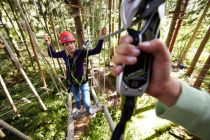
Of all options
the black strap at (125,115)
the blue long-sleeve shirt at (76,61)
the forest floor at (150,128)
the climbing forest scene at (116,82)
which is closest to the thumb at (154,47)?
the climbing forest scene at (116,82)

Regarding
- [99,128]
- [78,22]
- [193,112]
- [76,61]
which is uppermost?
[193,112]

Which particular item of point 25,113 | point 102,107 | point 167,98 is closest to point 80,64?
point 102,107

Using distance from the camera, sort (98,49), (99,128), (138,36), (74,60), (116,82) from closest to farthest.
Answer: (138,36)
(116,82)
(98,49)
(74,60)
(99,128)

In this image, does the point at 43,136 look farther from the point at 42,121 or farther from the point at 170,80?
the point at 170,80

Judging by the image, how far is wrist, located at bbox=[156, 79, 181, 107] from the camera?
799 mm

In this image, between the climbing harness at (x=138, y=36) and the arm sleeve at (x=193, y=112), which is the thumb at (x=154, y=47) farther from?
the arm sleeve at (x=193, y=112)

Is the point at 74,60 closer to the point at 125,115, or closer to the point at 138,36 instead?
the point at 125,115

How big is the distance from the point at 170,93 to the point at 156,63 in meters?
0.21

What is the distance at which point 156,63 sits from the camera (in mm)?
676

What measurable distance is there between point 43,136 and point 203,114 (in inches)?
189

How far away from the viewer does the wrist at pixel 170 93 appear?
0.80 m

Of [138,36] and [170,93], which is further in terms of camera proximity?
[170,93]

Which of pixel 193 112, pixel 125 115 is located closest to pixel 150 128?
pixel 193 112

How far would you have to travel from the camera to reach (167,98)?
808 millimetres
